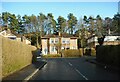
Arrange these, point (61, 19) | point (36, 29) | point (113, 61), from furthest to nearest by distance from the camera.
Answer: point (61, 19) < point (36, 29) < point (113, 61)

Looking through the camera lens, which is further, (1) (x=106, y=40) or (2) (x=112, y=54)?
(1) (x=106, y=40)

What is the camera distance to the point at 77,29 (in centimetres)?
12506

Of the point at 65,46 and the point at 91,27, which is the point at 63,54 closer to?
the point at 65,46

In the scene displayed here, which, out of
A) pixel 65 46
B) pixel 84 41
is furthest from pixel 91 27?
pixel 65 46

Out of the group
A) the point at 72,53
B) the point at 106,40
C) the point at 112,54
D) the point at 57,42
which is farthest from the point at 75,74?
the point at 57,42

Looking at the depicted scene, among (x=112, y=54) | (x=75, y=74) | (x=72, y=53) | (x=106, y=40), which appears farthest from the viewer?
(x=106, y=40)

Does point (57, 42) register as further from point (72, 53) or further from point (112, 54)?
Answer: point (112, 54)

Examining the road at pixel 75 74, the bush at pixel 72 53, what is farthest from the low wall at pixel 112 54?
the bush at pixel 72 53

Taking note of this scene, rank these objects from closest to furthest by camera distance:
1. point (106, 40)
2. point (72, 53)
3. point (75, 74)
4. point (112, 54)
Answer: point (75, 74) < point (112, 54) < point (72, 53) < point (106, 40)

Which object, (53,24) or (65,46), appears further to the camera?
(53,24)

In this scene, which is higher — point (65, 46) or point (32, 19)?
point (32, 19)

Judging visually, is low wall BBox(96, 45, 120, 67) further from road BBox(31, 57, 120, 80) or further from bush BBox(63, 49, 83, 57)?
bush BBox(63, 49, 83, 57)

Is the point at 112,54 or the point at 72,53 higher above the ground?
the point at 72,53

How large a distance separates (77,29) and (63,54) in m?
42.0
